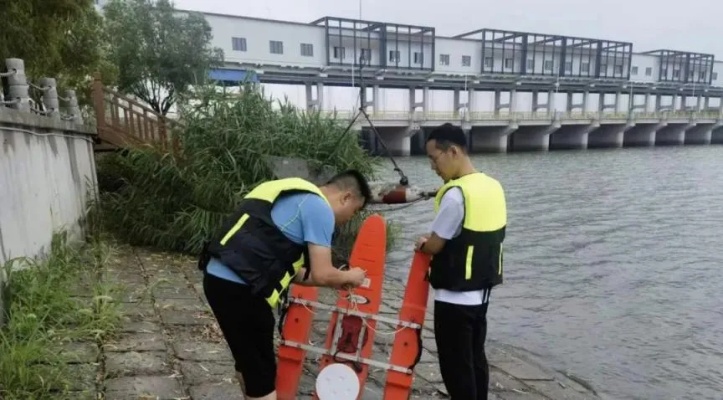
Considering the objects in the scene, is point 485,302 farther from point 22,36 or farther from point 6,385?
point 22,36

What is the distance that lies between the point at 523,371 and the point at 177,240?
5.03m

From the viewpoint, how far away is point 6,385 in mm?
2918

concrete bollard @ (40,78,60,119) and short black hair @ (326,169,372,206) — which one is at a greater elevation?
concrete bollard @ (40,78,60,119)

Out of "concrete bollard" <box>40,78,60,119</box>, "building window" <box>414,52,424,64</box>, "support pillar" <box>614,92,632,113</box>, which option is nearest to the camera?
"concrete bollard" <box>40,78,60,119</box>

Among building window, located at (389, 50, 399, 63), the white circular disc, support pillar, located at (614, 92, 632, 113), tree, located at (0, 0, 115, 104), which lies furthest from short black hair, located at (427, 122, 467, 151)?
support pillar, located at (614, 92, 632, 113)

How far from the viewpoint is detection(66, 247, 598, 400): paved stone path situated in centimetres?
338

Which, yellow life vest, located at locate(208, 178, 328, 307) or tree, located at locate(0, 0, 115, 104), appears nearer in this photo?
yellow life vest, located at locate(208, 178, 328, 307)

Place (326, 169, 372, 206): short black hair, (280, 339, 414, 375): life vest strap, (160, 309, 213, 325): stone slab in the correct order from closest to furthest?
(326, 169, 372, 206): short black hair → (280, 339, 414, 375): life vest strap → (160, 309, 213, 325): stone slab

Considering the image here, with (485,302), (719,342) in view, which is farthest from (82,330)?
(719,342)

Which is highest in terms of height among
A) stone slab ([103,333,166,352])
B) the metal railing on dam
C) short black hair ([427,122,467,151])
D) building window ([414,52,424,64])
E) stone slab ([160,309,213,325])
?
building window ([414,52,424,64])

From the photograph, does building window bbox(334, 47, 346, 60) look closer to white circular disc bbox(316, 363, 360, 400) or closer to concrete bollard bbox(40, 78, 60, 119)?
concrete bollard bbox(40, 78, 60, 119)

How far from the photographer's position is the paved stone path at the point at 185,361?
11.1 ft

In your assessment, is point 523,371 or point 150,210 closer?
point 523,371

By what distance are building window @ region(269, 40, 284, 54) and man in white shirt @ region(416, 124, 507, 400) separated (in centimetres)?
4459
